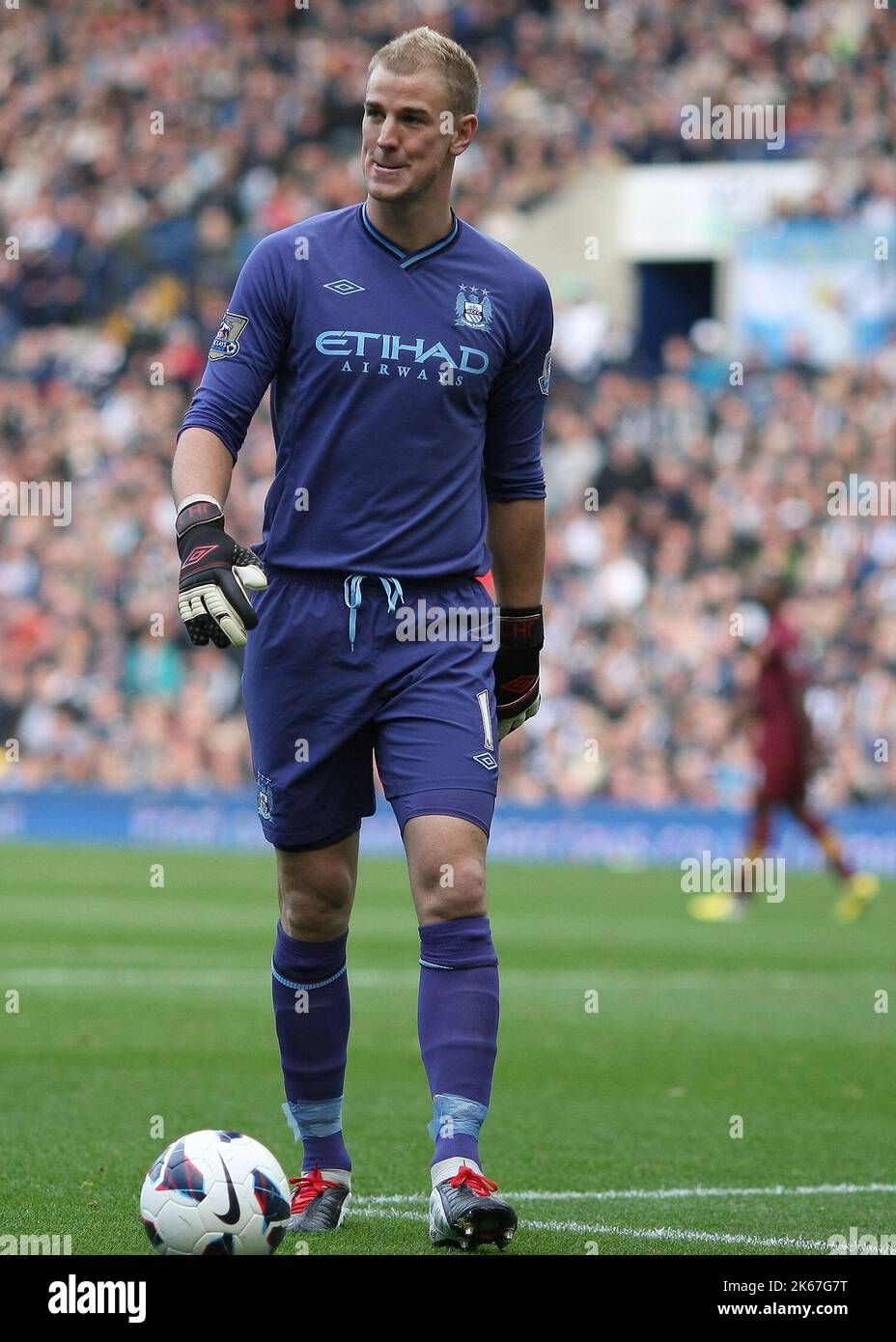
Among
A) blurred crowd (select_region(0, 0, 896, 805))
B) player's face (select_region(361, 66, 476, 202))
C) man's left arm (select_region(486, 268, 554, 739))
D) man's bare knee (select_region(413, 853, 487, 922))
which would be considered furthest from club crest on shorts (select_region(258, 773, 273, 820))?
blurred crowd (select_region(0, 0, 896, 805))

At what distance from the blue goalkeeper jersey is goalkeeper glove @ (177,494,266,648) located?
0.32 metres

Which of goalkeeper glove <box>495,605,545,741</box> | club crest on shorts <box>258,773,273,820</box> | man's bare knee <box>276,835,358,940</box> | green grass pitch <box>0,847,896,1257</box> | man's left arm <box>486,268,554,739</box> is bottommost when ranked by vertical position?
green grass pitch <box>0,847,896,1257</box>

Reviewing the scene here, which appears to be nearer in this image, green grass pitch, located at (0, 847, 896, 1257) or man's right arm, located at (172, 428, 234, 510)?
man's right arm, located at (172, 428, 234, 510)

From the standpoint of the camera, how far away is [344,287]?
486cm

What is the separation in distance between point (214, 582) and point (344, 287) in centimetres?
83

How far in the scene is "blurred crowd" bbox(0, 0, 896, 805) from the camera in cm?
2025

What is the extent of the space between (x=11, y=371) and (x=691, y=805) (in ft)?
32.9

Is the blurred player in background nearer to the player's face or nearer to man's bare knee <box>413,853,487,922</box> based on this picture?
the player's face

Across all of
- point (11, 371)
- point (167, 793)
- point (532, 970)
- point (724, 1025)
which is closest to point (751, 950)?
point (532, 970)

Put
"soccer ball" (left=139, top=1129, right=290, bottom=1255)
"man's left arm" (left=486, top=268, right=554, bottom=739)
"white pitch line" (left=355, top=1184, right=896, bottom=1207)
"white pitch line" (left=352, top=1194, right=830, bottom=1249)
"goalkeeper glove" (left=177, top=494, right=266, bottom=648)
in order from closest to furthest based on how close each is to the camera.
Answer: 1. "soccer ball" (left=139, top=1129, right=290, bottom=1255)
2. "goalkeeper glove" (left=177, top=494, right=266, bottom=648)
3. "white pitch line" (left=352, top=1194, right=830, bottom=1249)
4. "man's left arm" (left=486, top=268, right=554, bottom=739)
5. "white pitch line" (left=355, top=1184, right=896, bottom=1207)

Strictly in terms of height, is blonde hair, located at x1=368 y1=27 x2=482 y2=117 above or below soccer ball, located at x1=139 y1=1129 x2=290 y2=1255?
above

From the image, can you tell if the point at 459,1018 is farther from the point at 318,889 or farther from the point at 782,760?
the point at 782,760

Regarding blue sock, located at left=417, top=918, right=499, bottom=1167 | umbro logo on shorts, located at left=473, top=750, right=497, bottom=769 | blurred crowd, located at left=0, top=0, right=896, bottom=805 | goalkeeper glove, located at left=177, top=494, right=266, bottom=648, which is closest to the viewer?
goalkeeper glove, located at left=177, top=494, right=266, bottom=648

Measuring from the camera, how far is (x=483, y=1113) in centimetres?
459
